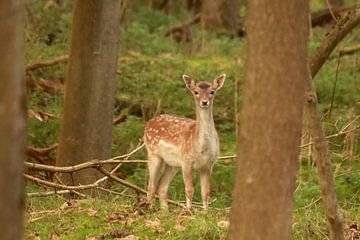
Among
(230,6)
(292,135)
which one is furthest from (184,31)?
(292,135)

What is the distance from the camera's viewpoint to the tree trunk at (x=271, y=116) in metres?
5.62

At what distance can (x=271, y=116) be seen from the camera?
5621 mm

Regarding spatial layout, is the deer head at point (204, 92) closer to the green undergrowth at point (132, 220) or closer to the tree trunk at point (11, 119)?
the green undergrowth at point (132, 220)

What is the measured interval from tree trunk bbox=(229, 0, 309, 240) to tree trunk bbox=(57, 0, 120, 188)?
17.4 feet

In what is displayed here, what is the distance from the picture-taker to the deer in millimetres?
9695

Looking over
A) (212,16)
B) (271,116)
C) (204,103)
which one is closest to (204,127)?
(204,103)

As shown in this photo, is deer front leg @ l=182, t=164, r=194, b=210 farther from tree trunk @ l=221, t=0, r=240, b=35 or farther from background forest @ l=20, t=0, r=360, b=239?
tree trunk @ l=221, t=0, r=240, b=35

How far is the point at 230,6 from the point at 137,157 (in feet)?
32.5

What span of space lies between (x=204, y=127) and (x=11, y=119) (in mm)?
6126

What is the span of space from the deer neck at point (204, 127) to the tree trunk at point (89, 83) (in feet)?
5.35

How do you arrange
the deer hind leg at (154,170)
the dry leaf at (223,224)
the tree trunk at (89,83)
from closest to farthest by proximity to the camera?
the dry leaf at (223,224)
the deer hind leg at (154,170)
the tree trunk at (89,83)

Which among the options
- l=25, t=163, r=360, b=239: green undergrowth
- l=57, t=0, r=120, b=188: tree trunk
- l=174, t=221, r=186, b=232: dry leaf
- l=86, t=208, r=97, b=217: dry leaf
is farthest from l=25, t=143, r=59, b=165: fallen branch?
l=174, t=221, r=186, b=232: dry leaf

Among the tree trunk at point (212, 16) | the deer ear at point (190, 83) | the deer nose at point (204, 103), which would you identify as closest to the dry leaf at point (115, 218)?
the deer nose at point (204, 103)

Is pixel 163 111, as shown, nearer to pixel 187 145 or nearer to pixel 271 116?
pixel 187 145
